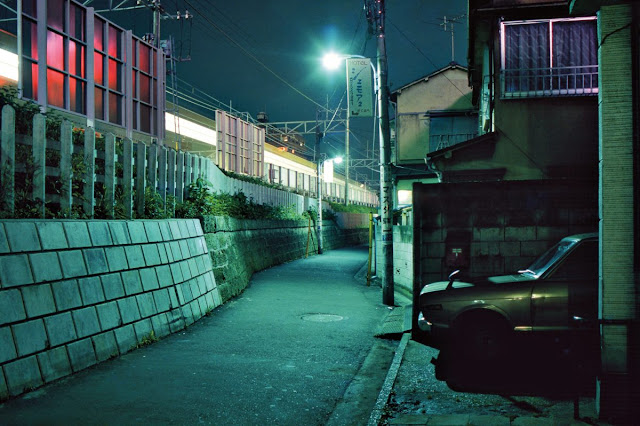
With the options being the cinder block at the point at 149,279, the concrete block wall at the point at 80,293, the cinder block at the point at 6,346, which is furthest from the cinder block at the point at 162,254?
the cinder block at the point at 6,346

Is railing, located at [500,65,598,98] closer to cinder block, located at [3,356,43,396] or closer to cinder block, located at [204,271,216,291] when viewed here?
cinder block, located at [204,271,216,291]

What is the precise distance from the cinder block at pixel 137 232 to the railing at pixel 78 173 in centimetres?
34

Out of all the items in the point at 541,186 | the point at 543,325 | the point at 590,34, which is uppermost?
the point at 590,34

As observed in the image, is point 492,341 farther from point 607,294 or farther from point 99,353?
point 99,353

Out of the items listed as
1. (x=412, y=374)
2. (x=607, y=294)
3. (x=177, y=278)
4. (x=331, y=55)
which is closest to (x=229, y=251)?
(x=177, y=278)

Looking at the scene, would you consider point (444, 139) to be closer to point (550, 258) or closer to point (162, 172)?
point (162, 172)

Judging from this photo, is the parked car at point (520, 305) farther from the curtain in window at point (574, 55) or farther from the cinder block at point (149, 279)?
the curtain in window at point (574, 55)

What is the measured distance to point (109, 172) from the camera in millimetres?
8367

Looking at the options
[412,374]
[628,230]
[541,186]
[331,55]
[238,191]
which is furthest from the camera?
[238,191]

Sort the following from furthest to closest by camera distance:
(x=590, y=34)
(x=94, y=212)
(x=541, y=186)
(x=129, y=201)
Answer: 1. (x=590, y=34)
2. (x=541, y=186)
3. (x=129, y=201)
4. (x=94, y=212)

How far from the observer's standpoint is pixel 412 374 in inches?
251

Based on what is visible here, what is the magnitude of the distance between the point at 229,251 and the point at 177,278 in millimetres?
4630

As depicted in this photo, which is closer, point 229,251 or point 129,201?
point 129,201

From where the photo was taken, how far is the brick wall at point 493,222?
921cm
